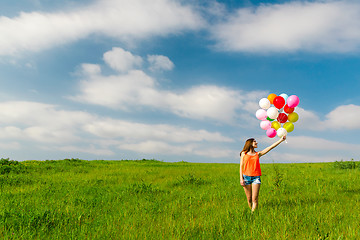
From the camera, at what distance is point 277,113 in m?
8.65

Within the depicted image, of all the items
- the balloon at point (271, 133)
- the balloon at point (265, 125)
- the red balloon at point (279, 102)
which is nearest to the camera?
the balloon at point (271, 133)

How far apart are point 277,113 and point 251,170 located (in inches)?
102

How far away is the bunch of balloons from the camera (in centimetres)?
850

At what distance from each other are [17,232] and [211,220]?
14.3ft

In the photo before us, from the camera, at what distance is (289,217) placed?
21.1 feet

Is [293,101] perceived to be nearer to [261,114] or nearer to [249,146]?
[261,114]

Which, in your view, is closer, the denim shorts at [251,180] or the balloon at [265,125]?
the denim shorts at [251,180]

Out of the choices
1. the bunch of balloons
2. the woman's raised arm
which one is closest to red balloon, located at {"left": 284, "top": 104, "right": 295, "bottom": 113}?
the bunch of balloons

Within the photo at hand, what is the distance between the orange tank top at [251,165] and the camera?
709cm

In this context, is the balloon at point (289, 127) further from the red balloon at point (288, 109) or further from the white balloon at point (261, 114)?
the white balloon at point (261, 114)

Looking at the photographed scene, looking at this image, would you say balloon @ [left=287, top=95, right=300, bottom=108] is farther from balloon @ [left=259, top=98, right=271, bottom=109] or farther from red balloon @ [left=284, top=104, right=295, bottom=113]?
balloon @ [left=259, top=98, right=271, bottom=109]

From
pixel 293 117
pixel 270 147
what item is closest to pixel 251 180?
pixel 270 147

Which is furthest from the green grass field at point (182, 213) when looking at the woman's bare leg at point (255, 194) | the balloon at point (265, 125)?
the balloon at point (265, 125)

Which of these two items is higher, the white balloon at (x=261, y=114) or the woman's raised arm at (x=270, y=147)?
→ the white balloon at (x=261, y=114)
